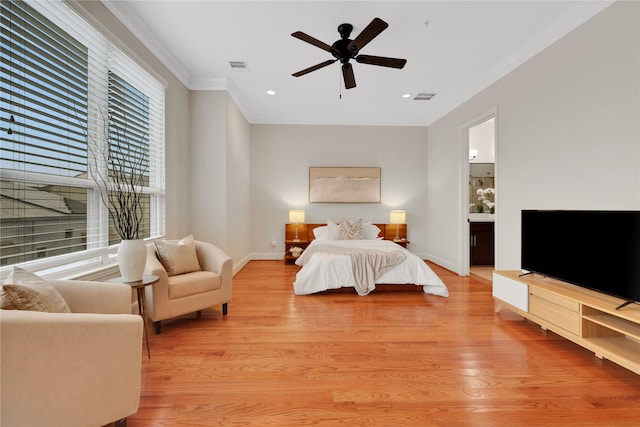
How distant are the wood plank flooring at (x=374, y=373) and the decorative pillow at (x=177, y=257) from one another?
20.7 inches

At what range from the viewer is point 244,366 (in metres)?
2.04

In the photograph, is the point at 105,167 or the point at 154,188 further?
the point at 154,188

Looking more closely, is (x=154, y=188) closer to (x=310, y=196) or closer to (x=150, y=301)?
(x=150, y=301)

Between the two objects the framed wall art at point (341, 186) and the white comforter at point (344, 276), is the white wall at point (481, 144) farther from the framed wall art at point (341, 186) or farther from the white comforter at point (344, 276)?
the white comforter at point (344, 276)

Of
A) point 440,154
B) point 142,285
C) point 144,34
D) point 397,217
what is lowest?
point 142,285

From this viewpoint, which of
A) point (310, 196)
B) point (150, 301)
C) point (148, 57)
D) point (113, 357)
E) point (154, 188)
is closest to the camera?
point (113, 357)

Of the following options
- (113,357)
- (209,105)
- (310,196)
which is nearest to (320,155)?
(310,196)

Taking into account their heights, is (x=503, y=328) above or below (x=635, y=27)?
below

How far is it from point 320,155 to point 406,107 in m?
1.92

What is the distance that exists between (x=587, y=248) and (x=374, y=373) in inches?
77.6

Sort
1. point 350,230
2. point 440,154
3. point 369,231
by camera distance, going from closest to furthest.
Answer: point 350,230, point 440,154, point 369,231

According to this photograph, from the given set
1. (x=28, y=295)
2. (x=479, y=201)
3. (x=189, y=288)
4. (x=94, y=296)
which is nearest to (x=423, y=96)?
(x=479, y=201)

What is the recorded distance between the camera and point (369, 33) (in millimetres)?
2389

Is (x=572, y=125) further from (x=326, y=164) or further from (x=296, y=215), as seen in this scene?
(x=296, y=215)
